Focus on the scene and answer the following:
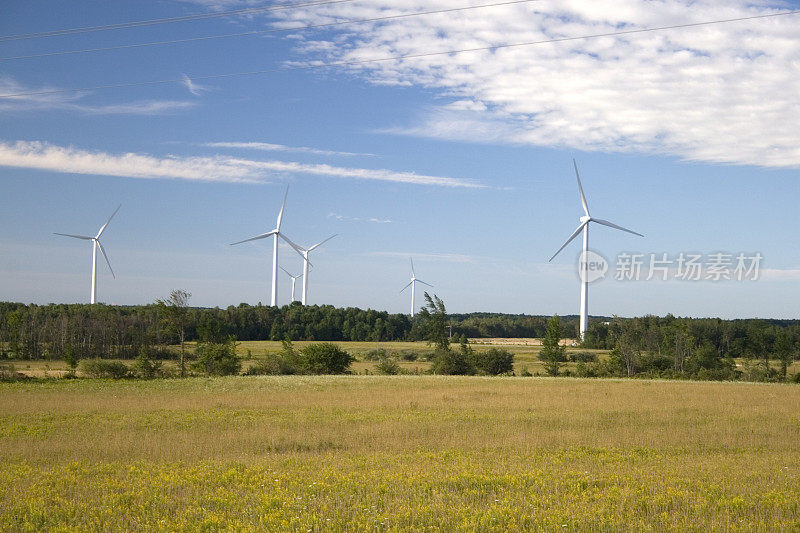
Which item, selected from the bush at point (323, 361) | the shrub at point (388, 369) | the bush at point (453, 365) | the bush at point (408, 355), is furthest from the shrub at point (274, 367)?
the bush at point (408, 355)

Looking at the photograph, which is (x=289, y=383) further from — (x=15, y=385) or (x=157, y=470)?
(x=157, y=470)

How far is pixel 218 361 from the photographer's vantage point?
72062 mm

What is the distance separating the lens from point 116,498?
15398 mm

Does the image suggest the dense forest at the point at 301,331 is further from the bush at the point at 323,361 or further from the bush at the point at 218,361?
the bush at the point at 323,361

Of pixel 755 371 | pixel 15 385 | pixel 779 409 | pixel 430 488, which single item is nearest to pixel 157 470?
pixel 430 488

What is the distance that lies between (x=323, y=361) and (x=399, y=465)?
5699 centimetres

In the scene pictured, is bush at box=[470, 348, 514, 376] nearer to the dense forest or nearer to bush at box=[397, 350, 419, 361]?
the dense forest

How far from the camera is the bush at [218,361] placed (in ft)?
234

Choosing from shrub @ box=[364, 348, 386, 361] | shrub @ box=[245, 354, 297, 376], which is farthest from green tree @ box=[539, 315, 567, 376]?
shrub @ box=[364, 348, 386, 361]

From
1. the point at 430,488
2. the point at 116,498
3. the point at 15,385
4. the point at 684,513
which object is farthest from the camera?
the point at 15,385

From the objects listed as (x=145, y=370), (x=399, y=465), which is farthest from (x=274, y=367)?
(x=399, y=465)

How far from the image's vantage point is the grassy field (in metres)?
14.1

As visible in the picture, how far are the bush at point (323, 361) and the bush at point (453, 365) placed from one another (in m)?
10.3

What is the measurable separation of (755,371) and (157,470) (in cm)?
7019
